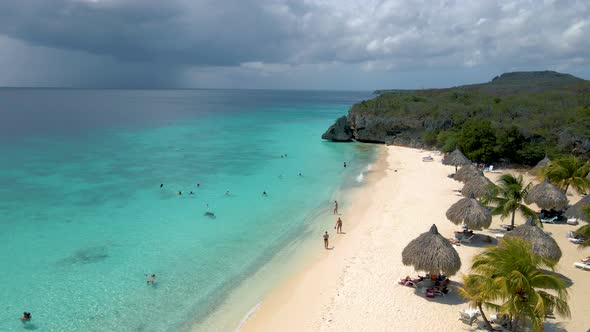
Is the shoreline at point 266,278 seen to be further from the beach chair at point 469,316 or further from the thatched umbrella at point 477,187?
the thatched umbrella at point 477,187

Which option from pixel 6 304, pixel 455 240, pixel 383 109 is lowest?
pixel 6 304

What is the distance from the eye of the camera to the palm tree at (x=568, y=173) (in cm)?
2080

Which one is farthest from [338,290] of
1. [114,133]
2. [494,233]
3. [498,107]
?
[114,133]

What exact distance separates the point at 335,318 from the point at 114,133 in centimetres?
5683

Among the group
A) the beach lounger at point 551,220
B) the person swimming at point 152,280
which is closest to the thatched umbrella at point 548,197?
the beach lounger at point 551,220

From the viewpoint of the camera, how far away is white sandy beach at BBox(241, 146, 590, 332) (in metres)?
12.0

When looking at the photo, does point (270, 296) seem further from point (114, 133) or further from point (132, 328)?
point (114, 133)

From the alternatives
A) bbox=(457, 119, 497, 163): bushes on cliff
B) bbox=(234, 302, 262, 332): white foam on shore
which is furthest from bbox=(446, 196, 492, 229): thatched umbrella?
bbox=(457, 119, 497, 163): bushes on cliff

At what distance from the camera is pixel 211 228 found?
21.1 m

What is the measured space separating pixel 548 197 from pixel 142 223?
21.0 meters

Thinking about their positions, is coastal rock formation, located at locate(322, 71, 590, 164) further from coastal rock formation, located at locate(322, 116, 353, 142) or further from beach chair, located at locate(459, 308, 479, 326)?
beach chair, located at locate(459, 308, 479, 326)

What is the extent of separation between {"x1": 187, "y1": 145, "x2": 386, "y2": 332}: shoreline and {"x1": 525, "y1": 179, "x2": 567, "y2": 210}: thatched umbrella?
1004 centimetres

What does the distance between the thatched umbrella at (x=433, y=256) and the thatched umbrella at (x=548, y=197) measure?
29.6 ft

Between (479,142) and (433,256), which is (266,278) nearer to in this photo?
(433,256)
